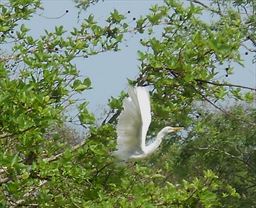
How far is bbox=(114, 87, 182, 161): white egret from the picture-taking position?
3.72m

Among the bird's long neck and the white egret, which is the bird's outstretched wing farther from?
the bird's long neck

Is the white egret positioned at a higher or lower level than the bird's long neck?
lower

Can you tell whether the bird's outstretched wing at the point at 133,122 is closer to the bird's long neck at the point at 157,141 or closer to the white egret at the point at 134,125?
the white egret at the point at 134,125

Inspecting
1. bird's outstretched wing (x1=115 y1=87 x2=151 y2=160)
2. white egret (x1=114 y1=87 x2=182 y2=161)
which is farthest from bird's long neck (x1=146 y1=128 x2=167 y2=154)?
bird's outstretched wing (x1=115 y1=87 x2=151 y2=160)

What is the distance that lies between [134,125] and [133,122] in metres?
0.05

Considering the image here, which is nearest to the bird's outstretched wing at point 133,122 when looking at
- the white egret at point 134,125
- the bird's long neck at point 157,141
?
the white egret at point 134,125

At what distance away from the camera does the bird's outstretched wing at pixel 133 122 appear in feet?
12.2

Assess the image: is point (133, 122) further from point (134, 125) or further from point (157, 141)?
point (157, 141)

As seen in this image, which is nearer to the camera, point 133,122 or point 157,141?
point 133,122

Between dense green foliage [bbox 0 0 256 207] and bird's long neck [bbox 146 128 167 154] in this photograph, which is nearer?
dense green foliage [bbox 0 0 256 207]

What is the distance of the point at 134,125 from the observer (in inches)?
158

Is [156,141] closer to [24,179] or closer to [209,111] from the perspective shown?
[24,179]

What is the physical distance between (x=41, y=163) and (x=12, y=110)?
12.1 inches

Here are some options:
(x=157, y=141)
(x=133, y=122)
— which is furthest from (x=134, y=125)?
(x=157, y=141)
